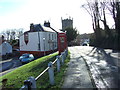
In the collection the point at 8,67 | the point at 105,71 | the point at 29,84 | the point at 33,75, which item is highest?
the point at 29,84

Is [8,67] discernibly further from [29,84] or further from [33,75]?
[29,84]

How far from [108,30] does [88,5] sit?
13.5 m

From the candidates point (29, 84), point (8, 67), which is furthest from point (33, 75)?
point (8, 67)

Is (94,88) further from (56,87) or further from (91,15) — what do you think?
(91,15)

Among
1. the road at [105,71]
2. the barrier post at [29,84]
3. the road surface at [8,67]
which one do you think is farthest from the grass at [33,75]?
the road surface at [8,67]

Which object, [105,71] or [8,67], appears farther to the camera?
[8,67]

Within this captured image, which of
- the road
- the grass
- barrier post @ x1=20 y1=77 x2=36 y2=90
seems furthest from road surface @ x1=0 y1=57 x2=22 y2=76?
barrier post @ x1=20 y1=77 x2=36 y2=90

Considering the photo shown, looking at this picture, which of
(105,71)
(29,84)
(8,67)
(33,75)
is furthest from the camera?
(8,67)

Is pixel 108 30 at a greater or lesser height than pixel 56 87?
greater

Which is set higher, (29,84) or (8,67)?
(29,84)

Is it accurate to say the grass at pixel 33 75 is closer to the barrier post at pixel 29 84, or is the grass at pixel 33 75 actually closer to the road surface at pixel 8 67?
the barrier post at pixel 29 84

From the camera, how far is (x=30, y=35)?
1730 inches

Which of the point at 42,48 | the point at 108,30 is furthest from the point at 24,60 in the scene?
the point at 108,30

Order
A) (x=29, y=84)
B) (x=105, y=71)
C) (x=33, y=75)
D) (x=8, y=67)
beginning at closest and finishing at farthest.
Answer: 1. (x=29, y=84)
2. (x=105, y=71)
3. (x=33, y=75)
4. (x=8, y=67)
